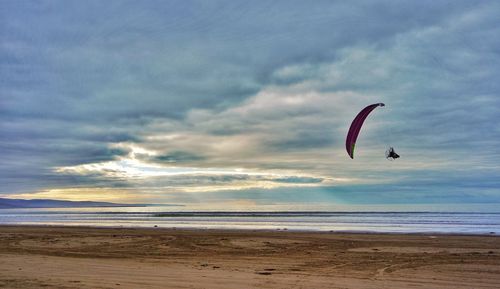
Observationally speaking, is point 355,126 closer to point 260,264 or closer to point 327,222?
point 260,264

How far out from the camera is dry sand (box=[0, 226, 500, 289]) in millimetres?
11508

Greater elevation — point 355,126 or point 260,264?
point 355,126

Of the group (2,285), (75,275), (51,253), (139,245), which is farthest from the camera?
(139,245)

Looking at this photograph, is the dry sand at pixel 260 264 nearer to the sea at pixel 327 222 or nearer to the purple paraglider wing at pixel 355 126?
the purple paraglider wing at pixel 355 126

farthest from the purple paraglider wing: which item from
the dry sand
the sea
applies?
the sea

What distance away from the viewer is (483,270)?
45.6 feet

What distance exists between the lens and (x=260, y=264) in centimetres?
1546

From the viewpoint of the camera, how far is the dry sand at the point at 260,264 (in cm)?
1151

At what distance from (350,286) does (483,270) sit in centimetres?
588

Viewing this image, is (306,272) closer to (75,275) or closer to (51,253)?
(75,275)

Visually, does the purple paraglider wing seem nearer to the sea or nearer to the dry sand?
the dry sand

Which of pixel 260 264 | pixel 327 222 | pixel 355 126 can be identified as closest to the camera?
pixel 260 264

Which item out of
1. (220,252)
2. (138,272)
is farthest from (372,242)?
(138,272)

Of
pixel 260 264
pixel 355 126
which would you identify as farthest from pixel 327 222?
pixel 260 264
